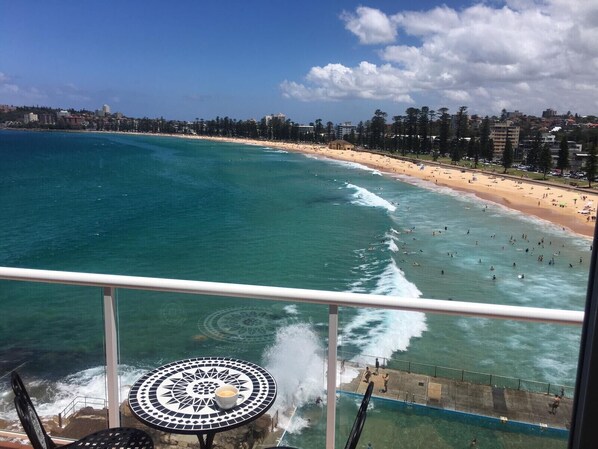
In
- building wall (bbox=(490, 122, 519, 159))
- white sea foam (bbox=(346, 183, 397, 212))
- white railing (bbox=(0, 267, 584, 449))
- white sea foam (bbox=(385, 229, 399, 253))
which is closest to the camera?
white railing (bbox=(0, 267, 584, 449))

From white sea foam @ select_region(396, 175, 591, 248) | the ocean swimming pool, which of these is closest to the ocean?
the ocean swimming pool

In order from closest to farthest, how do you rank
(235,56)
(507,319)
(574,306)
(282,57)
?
(507,319)
(574,306)
(282,57)
(235,56)

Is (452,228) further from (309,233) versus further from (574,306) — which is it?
(574,306)

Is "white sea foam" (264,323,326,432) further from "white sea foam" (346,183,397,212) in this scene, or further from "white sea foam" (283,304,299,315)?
"white sea foam" (346,183,397,212)

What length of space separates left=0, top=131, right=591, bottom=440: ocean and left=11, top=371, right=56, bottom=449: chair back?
0.70ft

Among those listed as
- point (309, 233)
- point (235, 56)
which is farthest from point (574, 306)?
point (235, 56)

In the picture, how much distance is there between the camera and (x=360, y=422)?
1.62m

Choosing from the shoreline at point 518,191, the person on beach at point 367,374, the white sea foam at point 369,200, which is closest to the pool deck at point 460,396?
the person on beach at point 367,374

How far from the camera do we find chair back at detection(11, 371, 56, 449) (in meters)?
1.42

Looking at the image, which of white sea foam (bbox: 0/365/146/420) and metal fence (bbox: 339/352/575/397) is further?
white sea foam (bbox: 0/365/146/420)

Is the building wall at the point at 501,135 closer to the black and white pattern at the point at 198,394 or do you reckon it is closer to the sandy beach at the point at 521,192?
the sandy beach at the point at 521,192

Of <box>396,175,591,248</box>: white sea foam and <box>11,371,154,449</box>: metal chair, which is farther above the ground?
<box>11,371,154,449</box>: metal chair

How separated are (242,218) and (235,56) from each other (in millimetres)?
84368

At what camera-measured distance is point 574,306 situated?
1798 centimetres
